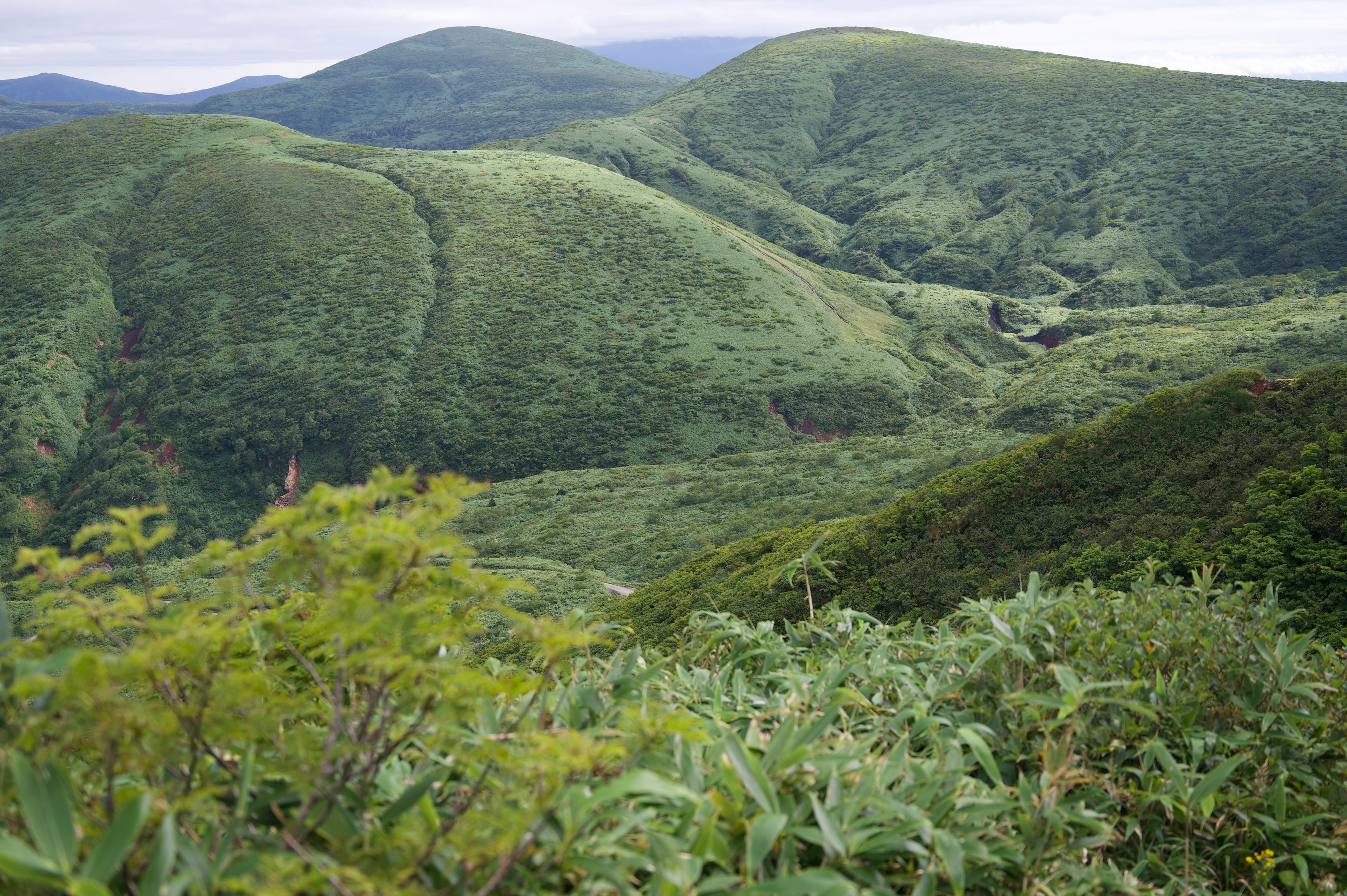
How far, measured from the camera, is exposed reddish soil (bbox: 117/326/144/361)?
72.8 meters

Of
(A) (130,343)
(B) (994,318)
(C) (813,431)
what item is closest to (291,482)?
(A) (130,343)

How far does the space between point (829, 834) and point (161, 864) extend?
6.03ft

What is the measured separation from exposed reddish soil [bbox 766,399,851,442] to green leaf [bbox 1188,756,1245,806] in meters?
61.6

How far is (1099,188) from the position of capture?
115688 mm

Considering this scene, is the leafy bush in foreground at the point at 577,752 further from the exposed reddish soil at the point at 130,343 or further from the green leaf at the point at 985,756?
the exposed reddish soil at the point at 130,343

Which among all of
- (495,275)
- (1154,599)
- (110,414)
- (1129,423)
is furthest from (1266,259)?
(110,414)

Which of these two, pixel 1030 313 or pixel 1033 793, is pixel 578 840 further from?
pixel 1030 313

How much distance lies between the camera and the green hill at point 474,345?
57.7m

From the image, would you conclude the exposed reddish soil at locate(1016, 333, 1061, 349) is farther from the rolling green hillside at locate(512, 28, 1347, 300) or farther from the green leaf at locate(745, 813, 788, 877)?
the green leaf at locate(745, 813, 788, 877)

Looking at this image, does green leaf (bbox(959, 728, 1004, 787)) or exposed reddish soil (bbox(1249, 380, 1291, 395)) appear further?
exposed reddish soil (bbox(1249, 380, 1291, 395))

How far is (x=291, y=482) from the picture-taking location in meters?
62.0

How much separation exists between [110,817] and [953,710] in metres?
3.45

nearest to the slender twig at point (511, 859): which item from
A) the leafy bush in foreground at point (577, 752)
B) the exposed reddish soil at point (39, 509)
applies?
the leafy bush in foreground at point (577, 752)

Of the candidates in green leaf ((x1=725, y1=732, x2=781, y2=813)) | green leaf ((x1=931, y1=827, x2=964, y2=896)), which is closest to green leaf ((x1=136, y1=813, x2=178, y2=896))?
green leaf ((x1=725, y1=732, x2=781, y2=813))
